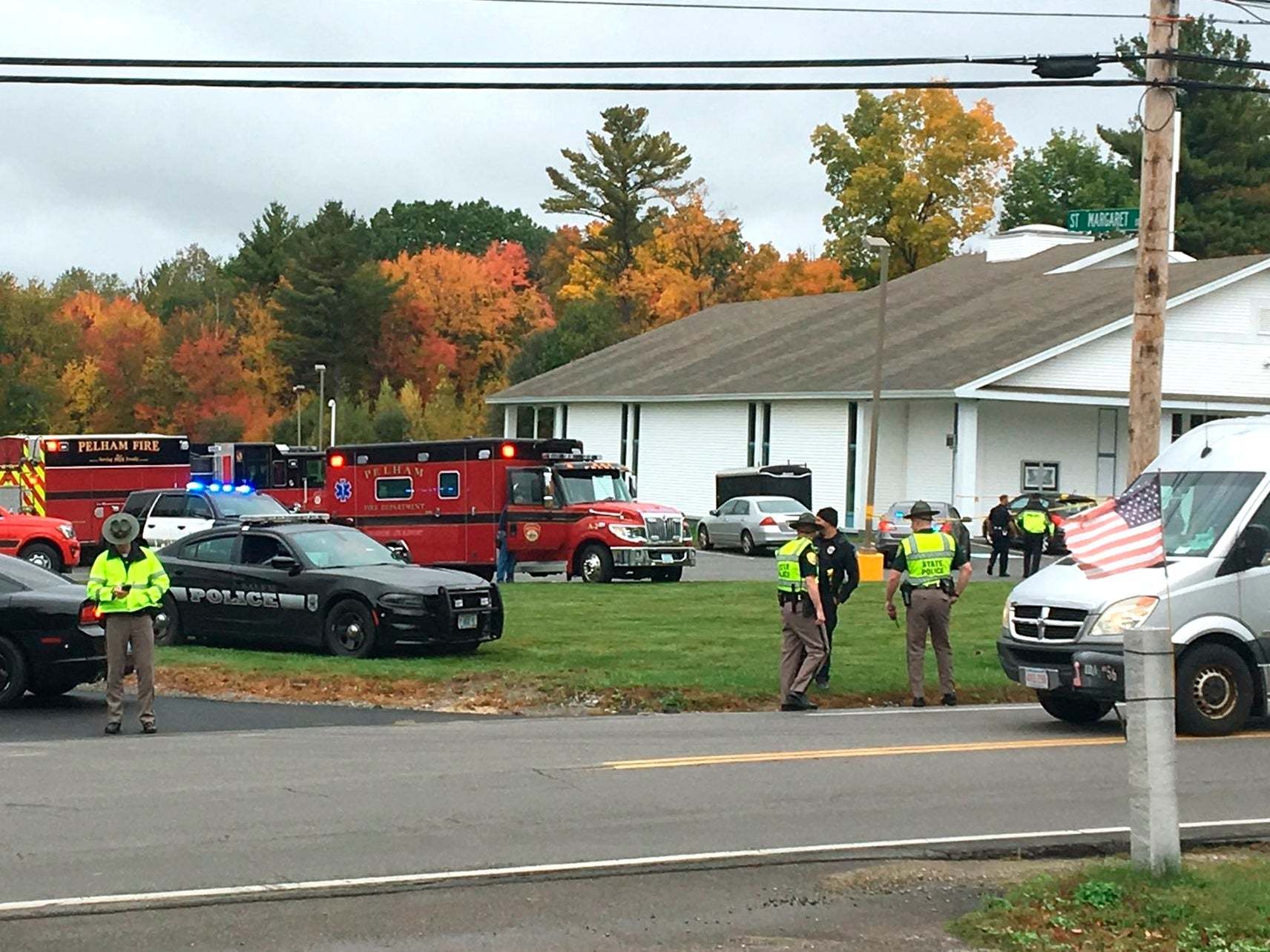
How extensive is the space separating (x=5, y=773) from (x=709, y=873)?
5.62 metres

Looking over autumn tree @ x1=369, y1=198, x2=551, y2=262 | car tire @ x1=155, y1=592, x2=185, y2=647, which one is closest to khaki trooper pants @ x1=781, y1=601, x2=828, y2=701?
car tire @ x1=155, y1=592, x2=185, y2=647

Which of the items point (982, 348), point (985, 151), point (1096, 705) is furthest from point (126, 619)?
point (985, 151)

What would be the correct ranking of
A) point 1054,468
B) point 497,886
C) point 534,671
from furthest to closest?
1. point 1054,468
2. point 534,671
3. point 497,886

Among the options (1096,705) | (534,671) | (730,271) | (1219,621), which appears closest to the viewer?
(1219,621)

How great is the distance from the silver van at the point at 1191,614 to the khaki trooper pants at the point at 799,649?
184 centimetres

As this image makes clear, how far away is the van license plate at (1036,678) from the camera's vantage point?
1484 cm

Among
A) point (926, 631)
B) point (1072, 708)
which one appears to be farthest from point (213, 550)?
point (1072, 708)

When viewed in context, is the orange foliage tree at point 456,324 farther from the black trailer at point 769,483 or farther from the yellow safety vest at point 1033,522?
the yellow safety vest at point 1033,522

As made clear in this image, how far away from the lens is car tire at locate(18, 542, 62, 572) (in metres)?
34.1

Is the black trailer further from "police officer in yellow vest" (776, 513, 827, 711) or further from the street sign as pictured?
"police officer in yellow vest" (776, 513, 827, 711)

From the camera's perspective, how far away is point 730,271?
3595 inches

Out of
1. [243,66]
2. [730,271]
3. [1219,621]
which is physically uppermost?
[730,271]

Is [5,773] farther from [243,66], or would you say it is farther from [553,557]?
[553,557]

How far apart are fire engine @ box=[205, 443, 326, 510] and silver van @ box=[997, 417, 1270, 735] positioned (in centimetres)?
3417
